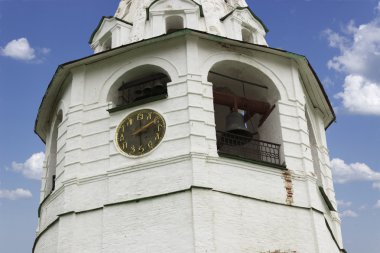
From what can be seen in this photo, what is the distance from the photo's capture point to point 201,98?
46.4ft

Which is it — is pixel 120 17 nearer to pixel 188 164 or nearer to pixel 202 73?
pixel 202 73

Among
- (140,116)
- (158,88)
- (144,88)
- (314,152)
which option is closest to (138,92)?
(144,88)

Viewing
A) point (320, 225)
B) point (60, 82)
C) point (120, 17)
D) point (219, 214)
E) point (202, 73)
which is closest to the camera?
point (219, 214)

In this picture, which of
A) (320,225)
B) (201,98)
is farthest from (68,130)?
(320,225)

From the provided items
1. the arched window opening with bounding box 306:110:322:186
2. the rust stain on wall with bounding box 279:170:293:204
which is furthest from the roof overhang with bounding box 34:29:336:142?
the rust stain on wall with bounding box 279:170:293:204

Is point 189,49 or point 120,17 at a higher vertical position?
point 120,17

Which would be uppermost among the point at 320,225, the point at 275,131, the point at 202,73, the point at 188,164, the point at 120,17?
the point at 120,17

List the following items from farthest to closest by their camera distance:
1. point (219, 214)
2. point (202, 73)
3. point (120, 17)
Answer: point (120, 17)
point (202, 73)
point (219, 214)

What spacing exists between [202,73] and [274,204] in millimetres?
3386

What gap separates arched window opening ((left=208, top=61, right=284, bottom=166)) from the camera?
571 inches

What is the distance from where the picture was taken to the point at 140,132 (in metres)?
14.1

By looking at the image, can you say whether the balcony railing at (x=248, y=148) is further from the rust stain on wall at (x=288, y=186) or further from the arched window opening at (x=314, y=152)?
the arched window opening at (x=314, y=152)

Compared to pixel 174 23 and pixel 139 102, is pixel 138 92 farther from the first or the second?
pixel 174 23

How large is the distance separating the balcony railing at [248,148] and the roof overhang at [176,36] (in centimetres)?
215
